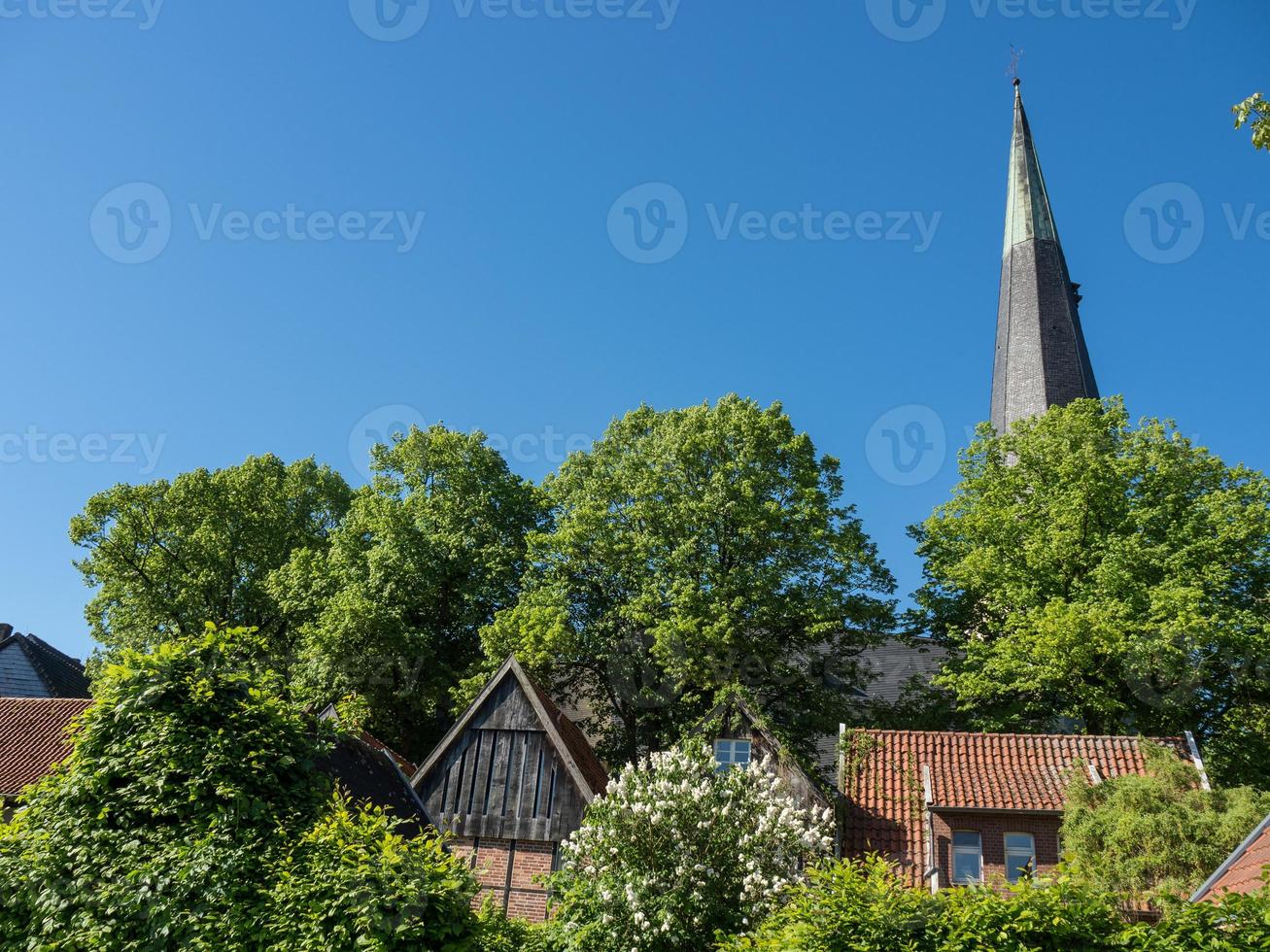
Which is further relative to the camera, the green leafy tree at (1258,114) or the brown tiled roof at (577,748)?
the brown tiled roof at (577,748)

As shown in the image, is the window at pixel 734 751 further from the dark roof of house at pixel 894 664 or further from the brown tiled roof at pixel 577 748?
the dark roof of house at pixel 894 664

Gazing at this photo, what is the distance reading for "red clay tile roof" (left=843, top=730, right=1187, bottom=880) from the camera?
20.6 meters

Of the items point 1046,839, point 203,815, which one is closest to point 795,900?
point 203,815

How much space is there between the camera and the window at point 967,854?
20453mm

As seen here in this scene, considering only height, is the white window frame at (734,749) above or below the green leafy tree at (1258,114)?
below

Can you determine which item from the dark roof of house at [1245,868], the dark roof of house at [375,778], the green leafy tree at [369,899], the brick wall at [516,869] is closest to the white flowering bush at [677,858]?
the dark roof of house at [375,778]

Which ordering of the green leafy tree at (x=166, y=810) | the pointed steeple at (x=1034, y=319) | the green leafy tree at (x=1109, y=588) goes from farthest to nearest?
1. the pointed steeple at (x=1034, y=319)
2. the green leafy tree at (x=1109, y=588)
3. the green leafy tree at (x=166, y=810)

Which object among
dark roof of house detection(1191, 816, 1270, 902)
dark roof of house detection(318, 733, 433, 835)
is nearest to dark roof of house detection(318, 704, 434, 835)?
dark roof of house detection(318, 733, 433, 835)

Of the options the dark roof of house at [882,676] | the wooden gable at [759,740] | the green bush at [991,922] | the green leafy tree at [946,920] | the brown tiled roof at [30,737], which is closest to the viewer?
the green bush at [991,922]

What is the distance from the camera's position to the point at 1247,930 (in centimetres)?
732

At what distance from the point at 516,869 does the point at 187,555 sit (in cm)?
1893

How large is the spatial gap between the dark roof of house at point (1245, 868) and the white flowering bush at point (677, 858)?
5.03 m

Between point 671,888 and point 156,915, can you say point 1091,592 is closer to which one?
point 671,888

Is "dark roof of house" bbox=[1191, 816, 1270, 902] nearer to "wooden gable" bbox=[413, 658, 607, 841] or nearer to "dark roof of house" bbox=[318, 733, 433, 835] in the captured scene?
"dark roof of house" bbox=[318, 733, 433, 835]
